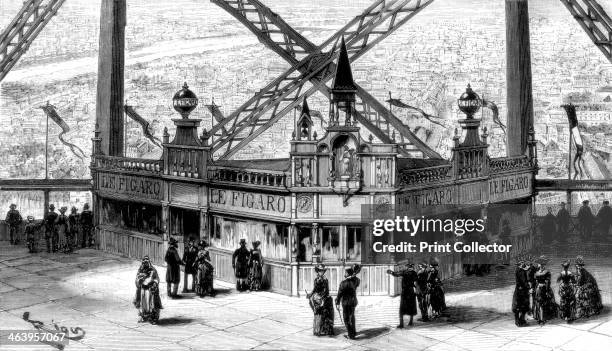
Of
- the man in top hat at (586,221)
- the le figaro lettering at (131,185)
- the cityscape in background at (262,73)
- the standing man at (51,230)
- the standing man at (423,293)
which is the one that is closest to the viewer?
the standing man at (423,293)

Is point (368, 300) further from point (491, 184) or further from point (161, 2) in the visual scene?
point (161, 2)

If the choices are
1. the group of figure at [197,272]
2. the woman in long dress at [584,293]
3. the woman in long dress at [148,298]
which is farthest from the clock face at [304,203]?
the woman in long dress at [584,293]

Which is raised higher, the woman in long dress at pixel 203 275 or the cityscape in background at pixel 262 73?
the cityscape in background at pixel 262 73

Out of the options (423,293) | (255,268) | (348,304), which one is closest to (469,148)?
(423,293)

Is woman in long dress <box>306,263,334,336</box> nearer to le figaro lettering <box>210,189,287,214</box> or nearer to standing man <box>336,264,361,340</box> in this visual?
standing man <box>336,264,361,340</box>

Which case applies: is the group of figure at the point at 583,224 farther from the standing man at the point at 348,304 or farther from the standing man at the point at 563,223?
the standing man at the point at 348,304

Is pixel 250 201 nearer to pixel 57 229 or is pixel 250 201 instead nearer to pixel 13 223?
pixel 57 229

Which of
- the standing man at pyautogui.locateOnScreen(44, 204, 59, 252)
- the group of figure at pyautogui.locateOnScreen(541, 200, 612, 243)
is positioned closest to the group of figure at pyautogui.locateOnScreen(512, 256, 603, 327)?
the group of figure at pyautogui.locateOnScreen(541, 200, 612, 243)
